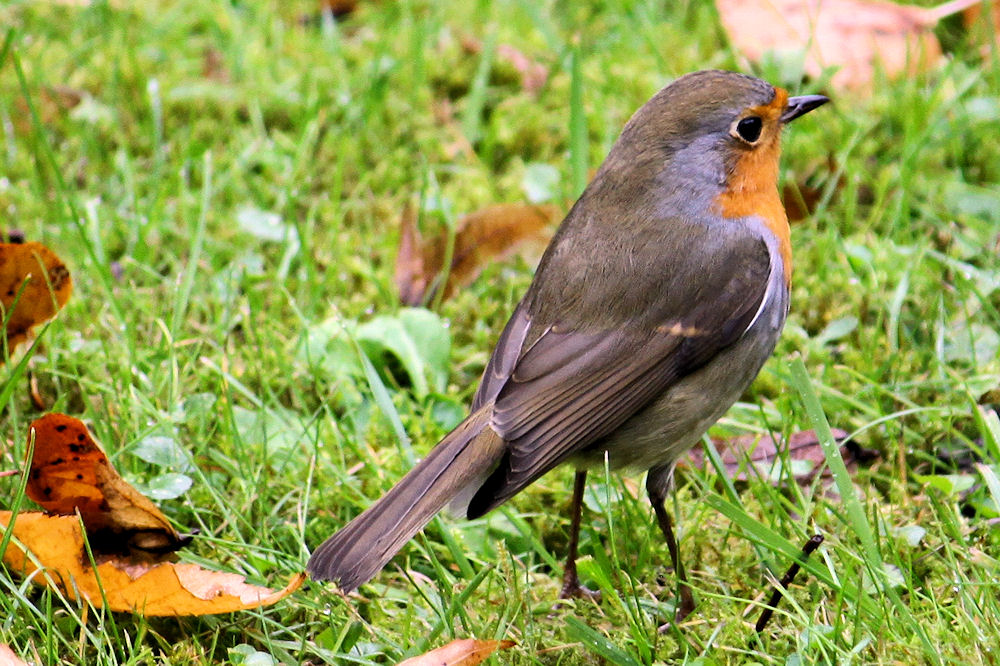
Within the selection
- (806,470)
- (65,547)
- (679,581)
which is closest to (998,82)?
(806,470)

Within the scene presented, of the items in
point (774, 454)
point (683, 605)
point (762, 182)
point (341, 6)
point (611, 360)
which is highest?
point (341, 6)

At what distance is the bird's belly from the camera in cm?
305

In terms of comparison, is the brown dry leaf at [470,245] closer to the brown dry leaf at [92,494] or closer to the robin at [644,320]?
the robin at [644,320]

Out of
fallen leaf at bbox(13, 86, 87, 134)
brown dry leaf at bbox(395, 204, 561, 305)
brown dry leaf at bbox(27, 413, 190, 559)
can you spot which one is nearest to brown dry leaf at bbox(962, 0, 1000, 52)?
brown dry leaf at bbox(395, 204, 561, 305)

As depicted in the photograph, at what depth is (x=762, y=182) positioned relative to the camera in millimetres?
3340

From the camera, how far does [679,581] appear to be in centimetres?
286

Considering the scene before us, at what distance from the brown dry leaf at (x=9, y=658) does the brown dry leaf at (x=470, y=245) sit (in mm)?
1910

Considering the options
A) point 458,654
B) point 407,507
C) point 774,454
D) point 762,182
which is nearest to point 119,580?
point 407,507

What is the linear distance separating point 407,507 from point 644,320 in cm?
77

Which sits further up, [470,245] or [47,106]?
[47,106]

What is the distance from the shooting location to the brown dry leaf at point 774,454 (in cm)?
339

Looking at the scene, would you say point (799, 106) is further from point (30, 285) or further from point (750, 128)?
point (30, 285)

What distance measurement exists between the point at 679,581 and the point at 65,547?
4.53 feet

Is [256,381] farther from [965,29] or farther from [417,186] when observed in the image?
[965,29]
